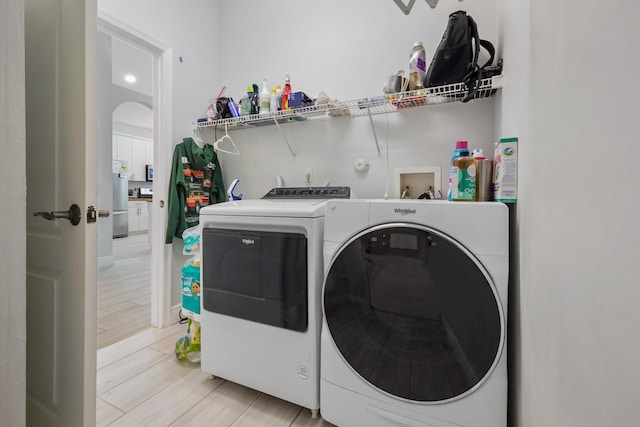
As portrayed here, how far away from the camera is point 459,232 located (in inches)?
34.6

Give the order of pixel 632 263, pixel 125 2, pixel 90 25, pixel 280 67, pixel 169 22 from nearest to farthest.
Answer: pixel 632 263, pixel 90 25, pixel 125 2, pixel 169 22, pixel 280 67

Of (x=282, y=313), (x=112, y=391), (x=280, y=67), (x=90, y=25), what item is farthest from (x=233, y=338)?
(x=280, y=67)

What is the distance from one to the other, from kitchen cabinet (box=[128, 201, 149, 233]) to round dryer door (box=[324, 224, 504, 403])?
6.92 metres

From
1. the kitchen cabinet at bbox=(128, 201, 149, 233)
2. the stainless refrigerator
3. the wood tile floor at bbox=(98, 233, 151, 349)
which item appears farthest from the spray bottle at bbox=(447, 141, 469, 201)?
the kitchen cabinet at bbox=(128, 201, 149, 233)

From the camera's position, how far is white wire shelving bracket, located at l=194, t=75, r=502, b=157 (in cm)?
139

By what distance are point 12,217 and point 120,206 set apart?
604 centimetres

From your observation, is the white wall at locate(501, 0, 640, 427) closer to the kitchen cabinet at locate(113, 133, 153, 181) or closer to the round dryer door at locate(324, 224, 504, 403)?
the round dryer door at locate(324, 224, 504, 403)

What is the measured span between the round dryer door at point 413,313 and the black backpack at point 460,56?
3.01ft

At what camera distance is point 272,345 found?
120 cm

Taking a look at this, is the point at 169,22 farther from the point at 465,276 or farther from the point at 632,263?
the point at 632,263

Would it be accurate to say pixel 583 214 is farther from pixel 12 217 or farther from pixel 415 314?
pixel 12 217

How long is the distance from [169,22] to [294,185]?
1.55 m

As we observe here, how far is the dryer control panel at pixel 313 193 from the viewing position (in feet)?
5.30

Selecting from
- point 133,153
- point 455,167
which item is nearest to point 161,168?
point 455,167
